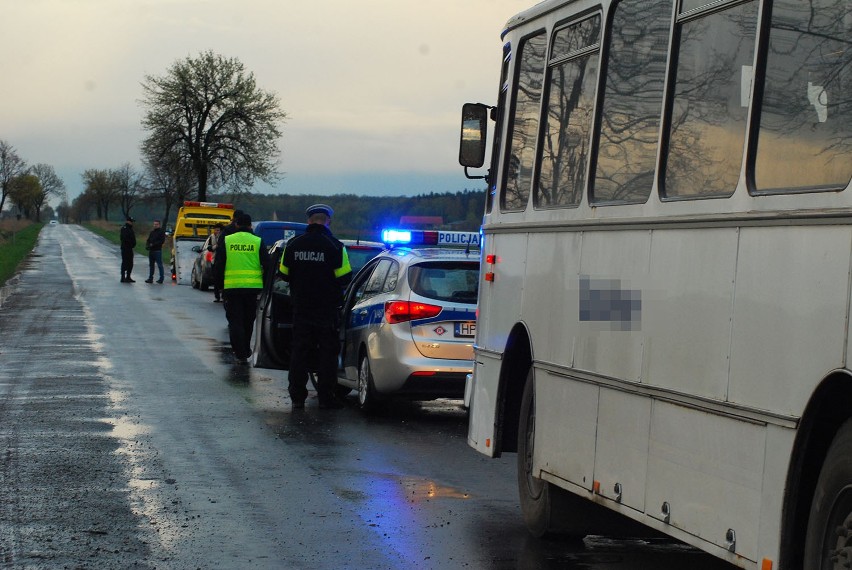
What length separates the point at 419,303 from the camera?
1227 centimetres

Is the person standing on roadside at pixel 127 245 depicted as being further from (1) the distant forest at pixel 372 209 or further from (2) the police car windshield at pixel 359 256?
(2) the police car windshield at pixel 359 256

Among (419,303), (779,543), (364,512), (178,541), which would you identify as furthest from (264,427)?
(779,543)

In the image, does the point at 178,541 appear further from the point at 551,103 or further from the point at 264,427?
the point at 264,427

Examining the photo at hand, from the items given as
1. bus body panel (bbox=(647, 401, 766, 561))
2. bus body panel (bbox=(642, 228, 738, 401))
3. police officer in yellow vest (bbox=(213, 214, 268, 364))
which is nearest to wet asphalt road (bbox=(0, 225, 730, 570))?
police officer in yellow vest (bbox=(213, 214, 268, 364))

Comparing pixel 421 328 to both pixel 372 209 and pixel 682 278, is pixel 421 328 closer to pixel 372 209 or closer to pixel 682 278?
pixel 682 278

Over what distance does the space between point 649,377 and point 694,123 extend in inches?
42.9

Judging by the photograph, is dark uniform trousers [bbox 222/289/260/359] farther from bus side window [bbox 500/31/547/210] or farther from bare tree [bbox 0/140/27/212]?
bare tree [bbox 0/140/27/212]

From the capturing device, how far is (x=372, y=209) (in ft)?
175

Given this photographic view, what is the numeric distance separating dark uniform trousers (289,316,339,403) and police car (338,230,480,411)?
1.20ft

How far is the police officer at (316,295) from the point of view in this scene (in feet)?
42.4

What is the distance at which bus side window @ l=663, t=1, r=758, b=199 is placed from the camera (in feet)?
16.6

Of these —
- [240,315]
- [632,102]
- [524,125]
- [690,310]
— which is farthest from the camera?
[240,315]

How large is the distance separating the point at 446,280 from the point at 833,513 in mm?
8204

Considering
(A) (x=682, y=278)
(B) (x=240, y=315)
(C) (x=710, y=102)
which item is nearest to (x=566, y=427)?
(A) (x=682, y=278)
